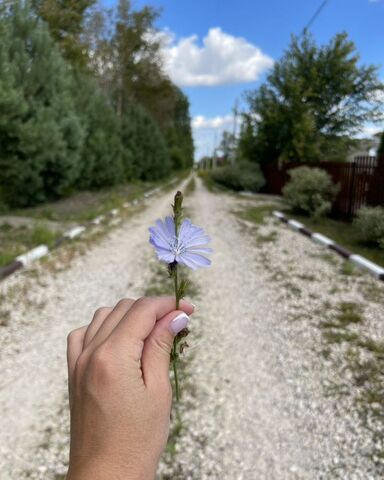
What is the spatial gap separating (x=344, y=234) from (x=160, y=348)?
11.4 meters

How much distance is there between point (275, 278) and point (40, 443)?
15.4 ft

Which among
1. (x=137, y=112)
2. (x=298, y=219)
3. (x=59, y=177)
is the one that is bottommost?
(x=298, y=219)

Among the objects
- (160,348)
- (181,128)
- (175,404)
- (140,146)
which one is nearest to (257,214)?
(175,404)

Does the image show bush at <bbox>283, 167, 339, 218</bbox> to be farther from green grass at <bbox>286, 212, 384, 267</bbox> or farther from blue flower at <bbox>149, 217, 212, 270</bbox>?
blue flower at <bbox>149, 217, 212, 270</bbox>

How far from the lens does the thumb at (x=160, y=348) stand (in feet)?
2.24

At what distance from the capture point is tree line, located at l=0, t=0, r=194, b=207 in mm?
Answer: 12648

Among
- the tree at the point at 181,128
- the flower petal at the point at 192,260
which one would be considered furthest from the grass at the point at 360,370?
the tree at the point at 181,128

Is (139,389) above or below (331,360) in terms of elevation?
above

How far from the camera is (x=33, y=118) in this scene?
42.3 ft

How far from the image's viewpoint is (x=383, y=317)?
5.29 metres

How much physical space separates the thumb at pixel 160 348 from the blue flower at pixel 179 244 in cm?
10

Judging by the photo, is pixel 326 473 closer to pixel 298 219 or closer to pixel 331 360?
pixel 331 360

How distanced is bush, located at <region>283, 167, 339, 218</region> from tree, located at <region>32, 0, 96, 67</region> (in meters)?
9.76

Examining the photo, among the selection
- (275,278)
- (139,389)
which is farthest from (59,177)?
(139,389)
